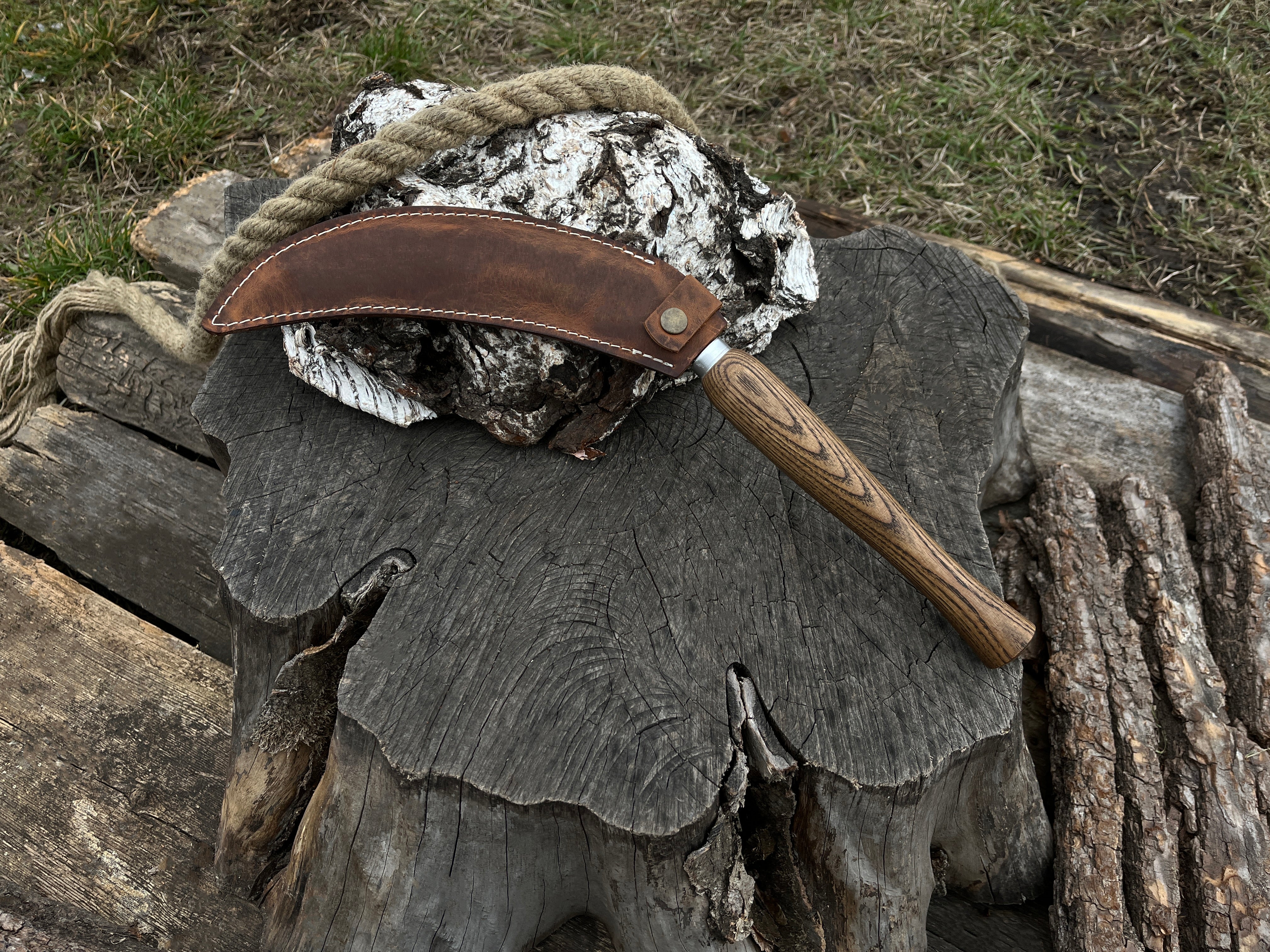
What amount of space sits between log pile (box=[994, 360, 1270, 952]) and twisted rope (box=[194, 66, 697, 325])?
1.30 meters

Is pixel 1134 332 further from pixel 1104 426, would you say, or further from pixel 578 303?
pixel 578 303

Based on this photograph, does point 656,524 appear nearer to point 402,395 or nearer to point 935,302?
point 402,395

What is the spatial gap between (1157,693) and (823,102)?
250 centimetres

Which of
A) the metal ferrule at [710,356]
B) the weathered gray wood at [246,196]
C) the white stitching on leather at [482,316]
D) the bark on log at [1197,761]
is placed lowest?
the bark on log at [1197,761]

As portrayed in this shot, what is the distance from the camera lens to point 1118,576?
1920 mm

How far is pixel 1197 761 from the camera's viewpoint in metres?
1.65

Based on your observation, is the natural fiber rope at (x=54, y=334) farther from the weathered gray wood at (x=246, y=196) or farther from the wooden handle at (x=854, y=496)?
the wooden handle at (x=854, y=496)

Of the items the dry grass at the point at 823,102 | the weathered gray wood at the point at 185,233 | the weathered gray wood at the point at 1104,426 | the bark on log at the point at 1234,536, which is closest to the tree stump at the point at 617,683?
the bark on log at the point at 1234,536

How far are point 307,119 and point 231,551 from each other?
100 inches

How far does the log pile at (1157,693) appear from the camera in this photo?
61.8 inches

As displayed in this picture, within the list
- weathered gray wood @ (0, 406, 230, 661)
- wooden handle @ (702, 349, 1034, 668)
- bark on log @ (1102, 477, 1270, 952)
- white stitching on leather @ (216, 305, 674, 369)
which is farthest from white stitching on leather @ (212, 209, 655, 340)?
bark on log @ (1102, 477, 1270, 952)

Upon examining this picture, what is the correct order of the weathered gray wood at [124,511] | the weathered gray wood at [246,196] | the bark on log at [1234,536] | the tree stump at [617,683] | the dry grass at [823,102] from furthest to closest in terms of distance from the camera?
the dry grass at [823,102] → the weathered gray wood at [124,511] → the weathered gray wood at [246,196] → the bark on log at [1234,536] → the tree stump at [617,683]

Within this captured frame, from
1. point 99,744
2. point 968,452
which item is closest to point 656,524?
point 968,452

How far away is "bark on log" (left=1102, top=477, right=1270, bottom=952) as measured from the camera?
1.52 meters
